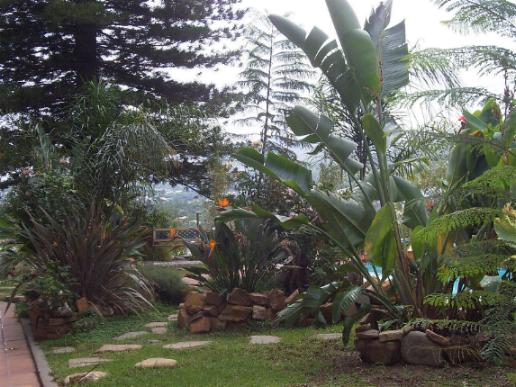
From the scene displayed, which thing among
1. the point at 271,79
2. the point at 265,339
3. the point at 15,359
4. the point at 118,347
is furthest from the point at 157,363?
the point at 271,79

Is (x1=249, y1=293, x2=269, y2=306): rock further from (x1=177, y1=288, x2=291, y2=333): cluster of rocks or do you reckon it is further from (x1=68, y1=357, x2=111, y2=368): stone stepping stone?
(x1=68, y1=357, x2=111, y2=368): stone stepping stone

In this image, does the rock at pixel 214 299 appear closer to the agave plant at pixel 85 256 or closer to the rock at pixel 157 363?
the agave plant at pixel 85 256

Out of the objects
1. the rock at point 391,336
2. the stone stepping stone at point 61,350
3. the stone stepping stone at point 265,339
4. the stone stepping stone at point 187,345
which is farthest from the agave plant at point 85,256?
the rock at point 391,336

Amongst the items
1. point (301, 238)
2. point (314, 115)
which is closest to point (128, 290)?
point (301, 238)

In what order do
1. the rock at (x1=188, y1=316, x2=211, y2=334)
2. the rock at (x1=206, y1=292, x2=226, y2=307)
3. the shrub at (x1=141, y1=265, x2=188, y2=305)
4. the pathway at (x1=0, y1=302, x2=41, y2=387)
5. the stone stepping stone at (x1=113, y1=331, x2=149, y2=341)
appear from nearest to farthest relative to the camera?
the pathway at (x1=0, y1=302, x2=41, y2=387) → the stone stepping stone at (x1=113, y1=331, x2=149, y2=341) → the rock at (x1=188, y1=316, x2=211, y2=334) → the rock at (x1=206, y1=292, x2=226, y2=307) → the shrub at (x1=141, y1=265, x2=188, y2=305)

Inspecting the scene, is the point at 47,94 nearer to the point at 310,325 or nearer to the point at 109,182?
the point at 109,182

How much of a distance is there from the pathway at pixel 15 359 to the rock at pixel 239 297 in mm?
2306

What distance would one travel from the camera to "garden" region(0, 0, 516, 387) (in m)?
4.43

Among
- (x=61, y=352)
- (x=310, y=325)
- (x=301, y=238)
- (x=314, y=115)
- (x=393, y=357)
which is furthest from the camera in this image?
(x=301, y=238)

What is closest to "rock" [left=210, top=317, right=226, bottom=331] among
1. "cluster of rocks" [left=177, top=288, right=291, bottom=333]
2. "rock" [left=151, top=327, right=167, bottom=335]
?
"cluster of rocks" [left=177, top=288, right=291, bottom=333]

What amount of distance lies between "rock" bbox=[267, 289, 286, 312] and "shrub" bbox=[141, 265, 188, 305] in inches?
95.0

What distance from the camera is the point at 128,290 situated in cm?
869

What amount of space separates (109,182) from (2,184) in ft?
30.4

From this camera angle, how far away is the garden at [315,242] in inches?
174
